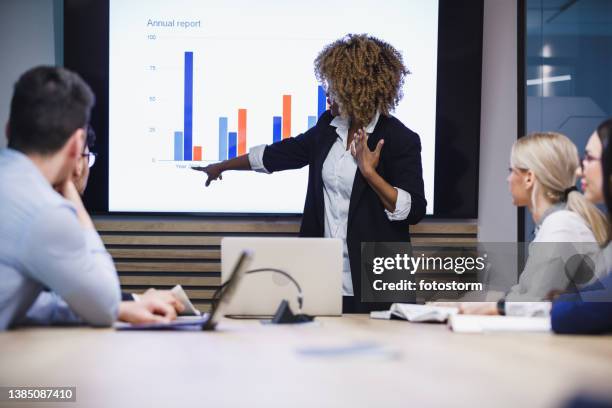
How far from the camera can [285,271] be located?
2357mm

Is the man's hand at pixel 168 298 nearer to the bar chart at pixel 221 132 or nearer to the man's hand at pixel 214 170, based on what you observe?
the man's hand at pixel 214 170

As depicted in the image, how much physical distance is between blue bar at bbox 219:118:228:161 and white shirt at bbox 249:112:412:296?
1009 millimetres

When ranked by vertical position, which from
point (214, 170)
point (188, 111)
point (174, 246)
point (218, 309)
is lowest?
point (174, 246)

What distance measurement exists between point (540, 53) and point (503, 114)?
1.31 ft

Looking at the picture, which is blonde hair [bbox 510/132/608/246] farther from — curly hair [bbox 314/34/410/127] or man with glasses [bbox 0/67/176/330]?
man with glasses [bbox 0/67/176/330]

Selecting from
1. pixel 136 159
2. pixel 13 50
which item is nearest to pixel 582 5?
pixel 136 159

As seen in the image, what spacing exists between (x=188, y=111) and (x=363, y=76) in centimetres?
130

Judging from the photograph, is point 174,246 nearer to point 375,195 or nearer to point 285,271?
point 375,195

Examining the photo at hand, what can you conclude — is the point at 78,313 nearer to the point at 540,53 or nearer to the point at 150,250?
the point at 150,250

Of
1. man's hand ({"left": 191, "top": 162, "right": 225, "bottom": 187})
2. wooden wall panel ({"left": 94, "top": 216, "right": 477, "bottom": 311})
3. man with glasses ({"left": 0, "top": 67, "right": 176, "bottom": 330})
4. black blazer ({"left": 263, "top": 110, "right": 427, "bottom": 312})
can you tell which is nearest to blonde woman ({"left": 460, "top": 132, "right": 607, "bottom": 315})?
black blazer ({"left": 263, "top": 110, "right": 427, "bottom": 312})

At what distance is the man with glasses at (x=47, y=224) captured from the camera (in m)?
1.64

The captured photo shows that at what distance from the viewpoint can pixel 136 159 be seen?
4035 millimetres

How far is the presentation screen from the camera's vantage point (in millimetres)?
4020

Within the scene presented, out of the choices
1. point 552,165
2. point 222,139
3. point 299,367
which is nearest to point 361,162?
point 552,165
